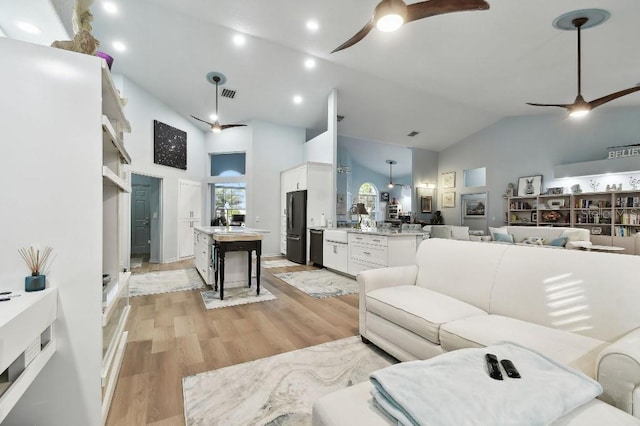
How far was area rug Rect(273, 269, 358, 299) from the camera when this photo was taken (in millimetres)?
4215

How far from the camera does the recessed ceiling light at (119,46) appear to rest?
4.89m

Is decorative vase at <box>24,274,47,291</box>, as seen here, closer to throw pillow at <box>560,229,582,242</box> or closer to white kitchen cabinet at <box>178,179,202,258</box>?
white kitchen cabinet at <box>178,179,202,258</box>

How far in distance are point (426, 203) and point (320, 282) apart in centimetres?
709

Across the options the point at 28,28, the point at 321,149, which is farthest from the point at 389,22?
the point at 321,149

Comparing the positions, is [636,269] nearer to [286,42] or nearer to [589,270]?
[589,270]

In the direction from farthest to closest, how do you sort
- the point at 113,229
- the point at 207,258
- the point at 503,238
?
the point at 503,238
the point at 207,258
the point at 113,229

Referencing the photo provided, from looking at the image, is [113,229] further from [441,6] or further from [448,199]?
[448,199]

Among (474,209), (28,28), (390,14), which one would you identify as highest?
(28,28)

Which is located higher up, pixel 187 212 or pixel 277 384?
pixel 187 212

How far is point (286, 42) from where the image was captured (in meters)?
5.02

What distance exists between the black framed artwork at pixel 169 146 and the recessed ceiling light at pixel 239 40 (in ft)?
9.21

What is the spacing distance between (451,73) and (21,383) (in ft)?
22.5

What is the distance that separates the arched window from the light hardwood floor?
9663 mm

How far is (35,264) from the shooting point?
129 centimetres
